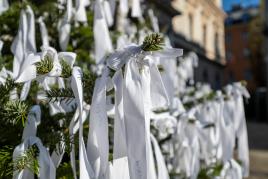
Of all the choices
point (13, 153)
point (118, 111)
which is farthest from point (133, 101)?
point (13, 153)

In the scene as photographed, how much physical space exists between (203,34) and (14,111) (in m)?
25.5

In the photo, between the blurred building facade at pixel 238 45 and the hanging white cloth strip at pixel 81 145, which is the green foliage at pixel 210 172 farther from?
the blurred building facade at pixel 238 45

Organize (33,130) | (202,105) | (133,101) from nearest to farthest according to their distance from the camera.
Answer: (133,101) < (33,130) < (202,105)

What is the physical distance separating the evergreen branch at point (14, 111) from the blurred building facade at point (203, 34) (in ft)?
57.5

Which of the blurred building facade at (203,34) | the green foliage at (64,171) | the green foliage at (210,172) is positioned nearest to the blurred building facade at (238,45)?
the blurred building facade at (203,34)

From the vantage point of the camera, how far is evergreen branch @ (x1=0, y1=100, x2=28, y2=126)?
2.95 feet

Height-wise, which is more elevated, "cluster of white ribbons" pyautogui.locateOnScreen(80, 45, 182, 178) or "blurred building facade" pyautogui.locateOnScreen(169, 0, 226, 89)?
"blurred building facade" pyautogui.locateOnScreen(169, 0, 226, 89)

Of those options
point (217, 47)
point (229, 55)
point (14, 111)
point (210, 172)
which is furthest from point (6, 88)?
point (229, 55)

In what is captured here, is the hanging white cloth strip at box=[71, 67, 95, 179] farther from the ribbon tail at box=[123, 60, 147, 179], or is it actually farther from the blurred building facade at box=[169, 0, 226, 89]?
the blurred building facade at box=[169, 0, 226, 89]

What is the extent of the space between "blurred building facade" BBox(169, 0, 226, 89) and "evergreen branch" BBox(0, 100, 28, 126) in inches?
690

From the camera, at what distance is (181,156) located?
183 centimetres

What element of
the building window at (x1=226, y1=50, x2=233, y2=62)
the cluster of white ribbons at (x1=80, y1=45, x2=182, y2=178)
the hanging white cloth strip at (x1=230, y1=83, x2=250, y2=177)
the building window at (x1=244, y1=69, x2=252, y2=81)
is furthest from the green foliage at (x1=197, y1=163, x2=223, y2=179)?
the building window at (x1=226, y1=50, x2=233, y2=62)

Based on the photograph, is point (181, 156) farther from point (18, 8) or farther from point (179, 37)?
point (179, 37)

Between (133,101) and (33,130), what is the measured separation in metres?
0.29
